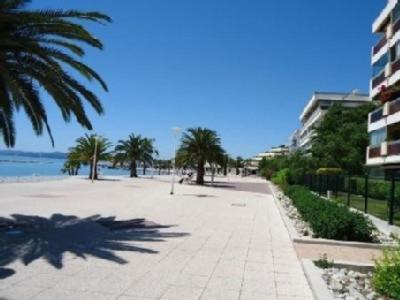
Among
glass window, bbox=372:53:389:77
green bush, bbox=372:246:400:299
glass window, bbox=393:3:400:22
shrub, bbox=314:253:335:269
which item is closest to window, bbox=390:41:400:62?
glass window, bbox=372:53:389:77

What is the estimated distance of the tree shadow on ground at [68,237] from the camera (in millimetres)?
9209

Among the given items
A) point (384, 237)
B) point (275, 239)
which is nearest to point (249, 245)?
point (275, 239)

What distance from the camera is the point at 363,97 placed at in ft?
294

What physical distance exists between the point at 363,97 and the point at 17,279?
8880cm

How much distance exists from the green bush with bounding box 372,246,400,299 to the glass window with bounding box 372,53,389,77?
32.7 m

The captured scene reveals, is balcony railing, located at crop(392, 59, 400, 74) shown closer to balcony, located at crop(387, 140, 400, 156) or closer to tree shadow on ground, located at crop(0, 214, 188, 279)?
balcony, located at crop(387, 140, 400, 156)

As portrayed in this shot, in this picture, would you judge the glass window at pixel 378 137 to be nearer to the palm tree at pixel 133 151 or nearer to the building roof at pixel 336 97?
the palm tree at pixel 133 151

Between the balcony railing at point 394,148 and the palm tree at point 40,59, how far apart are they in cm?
2485

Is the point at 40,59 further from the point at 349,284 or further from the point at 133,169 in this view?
the point at 133,169

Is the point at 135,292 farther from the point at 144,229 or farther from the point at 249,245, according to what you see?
the point at 144,229

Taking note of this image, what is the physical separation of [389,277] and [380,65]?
115ft

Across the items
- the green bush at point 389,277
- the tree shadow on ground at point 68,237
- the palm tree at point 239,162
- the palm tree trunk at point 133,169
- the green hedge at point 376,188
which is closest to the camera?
the green bush at point 389,277

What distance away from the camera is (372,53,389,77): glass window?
37347mm

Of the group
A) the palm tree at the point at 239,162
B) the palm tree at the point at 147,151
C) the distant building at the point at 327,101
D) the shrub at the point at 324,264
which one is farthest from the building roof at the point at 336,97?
the shrub at the point at 324,264
